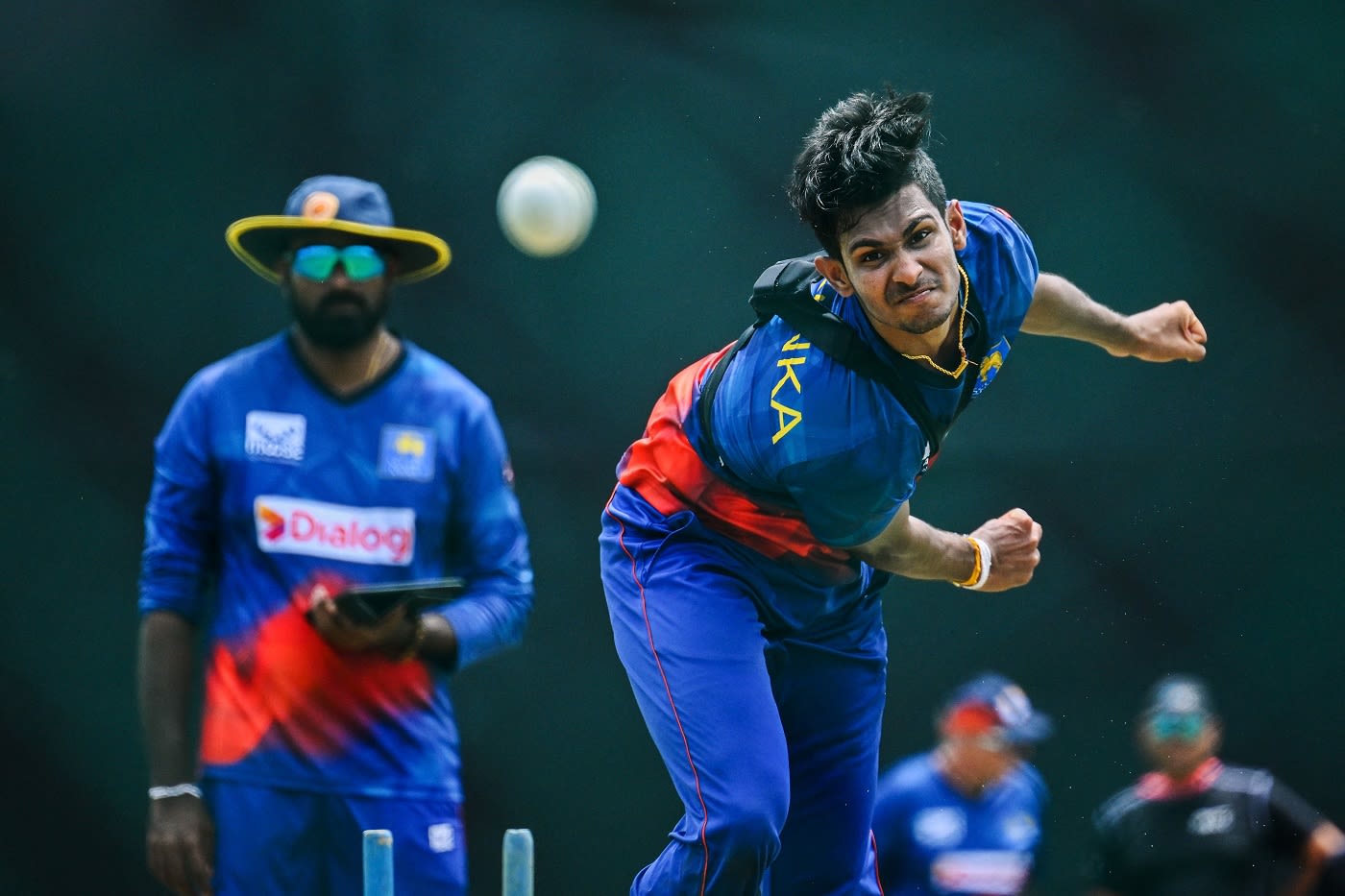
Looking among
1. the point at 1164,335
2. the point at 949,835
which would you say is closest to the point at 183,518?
the point at 1164,335

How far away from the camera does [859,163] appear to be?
10.3 feet

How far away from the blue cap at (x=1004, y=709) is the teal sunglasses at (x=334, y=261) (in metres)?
2.47

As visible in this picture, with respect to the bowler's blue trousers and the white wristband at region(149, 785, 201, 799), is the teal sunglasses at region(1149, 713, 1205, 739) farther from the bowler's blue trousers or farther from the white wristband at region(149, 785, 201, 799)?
the white wristband at region(149, 785, 201, 799)

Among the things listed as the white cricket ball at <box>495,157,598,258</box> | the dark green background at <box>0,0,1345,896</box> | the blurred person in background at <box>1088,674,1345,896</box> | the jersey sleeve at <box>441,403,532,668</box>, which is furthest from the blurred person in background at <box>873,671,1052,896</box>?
the white cricket ball at <box>495,157,598,258</box>

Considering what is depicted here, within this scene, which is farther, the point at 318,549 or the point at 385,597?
the point at 318,549

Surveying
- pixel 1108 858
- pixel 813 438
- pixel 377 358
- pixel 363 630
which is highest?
pixel 377 358

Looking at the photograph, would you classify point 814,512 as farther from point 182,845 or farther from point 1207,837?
point 1207,837

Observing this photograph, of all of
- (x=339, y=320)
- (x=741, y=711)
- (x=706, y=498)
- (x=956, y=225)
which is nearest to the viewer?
(x=741, y=711)

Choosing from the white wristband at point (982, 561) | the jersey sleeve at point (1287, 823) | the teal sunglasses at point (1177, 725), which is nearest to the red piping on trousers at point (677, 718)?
the white wristband at point (982, 561)

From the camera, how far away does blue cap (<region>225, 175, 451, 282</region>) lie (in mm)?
4262

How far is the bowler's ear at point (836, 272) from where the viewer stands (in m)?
3.30

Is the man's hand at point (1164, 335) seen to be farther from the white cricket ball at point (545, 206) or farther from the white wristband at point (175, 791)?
the white wristband at point (175, 791)

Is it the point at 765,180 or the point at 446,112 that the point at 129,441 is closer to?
the point at 446,112

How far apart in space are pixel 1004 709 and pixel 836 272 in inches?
100
